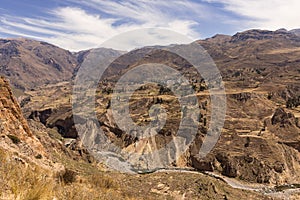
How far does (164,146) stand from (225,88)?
46909 mm

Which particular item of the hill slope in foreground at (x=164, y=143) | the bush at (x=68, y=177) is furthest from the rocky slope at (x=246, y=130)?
the bush at (x=68, y=177)

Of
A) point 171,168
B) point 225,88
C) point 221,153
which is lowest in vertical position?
point 171,168

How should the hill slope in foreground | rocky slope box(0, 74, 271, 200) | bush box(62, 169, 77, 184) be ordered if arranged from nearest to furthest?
rocky slope box(0, 74, 271, 200), the hill slope in foreground, bush box(62, 169, 77, 184)

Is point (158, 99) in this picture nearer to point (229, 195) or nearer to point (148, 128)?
point (148, 128)

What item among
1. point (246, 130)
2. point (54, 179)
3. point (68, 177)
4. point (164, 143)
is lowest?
point (164, 143)

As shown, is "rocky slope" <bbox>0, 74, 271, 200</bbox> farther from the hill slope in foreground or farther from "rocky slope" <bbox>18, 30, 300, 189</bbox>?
"rocky slope" <bbox>18, 30, 300, 189</bbox>

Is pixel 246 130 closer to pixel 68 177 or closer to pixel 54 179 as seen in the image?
pixel 68 177

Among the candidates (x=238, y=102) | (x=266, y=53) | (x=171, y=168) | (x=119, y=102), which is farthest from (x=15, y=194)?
(x=266, y=53)

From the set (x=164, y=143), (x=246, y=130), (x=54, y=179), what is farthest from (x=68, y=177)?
(x=246, y=130)

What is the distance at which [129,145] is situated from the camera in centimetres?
5912

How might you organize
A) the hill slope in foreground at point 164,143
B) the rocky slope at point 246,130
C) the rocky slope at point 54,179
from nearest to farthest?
the rocky slope at point 54,179, the hill slope in foreground at point 164,143, the rocky slope at point 246,130

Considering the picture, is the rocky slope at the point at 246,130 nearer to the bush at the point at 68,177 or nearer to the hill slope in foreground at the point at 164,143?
the hill slope in foreground at the point at 164,143

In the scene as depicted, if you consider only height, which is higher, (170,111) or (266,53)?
(266,53)

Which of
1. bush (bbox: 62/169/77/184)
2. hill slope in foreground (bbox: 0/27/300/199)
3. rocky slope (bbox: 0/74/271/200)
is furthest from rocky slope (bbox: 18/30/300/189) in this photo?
bush (bbox: 62/169/77/184)
